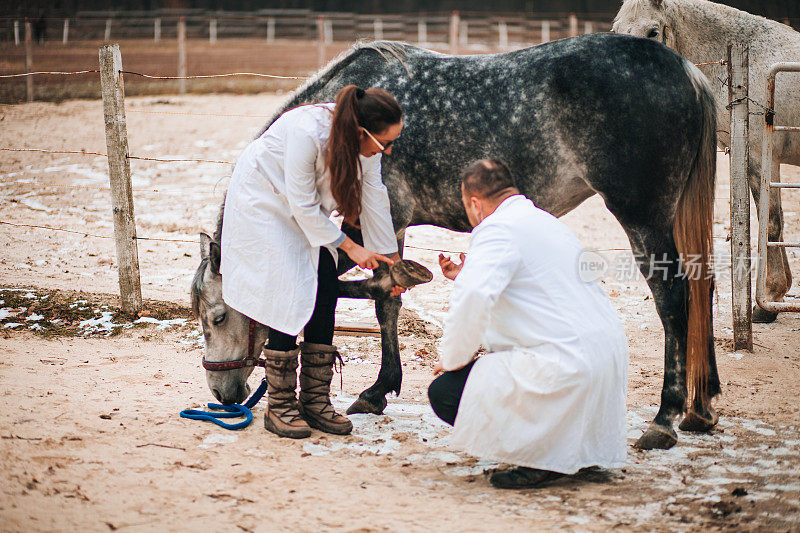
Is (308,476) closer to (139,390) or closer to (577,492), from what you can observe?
(577,492)

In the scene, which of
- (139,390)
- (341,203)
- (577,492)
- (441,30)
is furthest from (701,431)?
(441,30)

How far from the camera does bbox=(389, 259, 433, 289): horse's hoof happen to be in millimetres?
3471

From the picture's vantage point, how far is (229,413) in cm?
359

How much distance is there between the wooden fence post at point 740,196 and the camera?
15.5 feet

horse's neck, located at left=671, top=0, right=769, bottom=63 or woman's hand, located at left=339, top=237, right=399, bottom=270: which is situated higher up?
horse's neck, located at left=671, top=0, right=769, bottom=63

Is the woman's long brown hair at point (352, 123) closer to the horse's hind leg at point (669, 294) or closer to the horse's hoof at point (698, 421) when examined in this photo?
the horse's hind leg at point (669, 294)

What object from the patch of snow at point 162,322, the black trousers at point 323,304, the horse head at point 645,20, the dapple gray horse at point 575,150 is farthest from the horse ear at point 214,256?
the horse head at point 645,20

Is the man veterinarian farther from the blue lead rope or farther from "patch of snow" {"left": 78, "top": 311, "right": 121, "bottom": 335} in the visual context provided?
"patch of snow" {"left": 78, "top": 311, "right": 121, "bottom": 335}

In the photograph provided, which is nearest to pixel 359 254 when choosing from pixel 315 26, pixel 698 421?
pixel 698 421

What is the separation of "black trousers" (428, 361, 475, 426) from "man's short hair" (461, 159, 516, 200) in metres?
0.71

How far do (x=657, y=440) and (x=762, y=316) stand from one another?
2.80 metres

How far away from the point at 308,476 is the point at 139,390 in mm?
1479

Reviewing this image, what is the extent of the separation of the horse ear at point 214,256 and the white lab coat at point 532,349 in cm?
133

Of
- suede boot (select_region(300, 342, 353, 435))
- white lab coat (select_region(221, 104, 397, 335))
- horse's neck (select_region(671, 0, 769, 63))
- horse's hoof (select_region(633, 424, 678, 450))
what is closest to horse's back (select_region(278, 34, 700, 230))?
white lab coat (select_region(221, 104, 397, 335))
